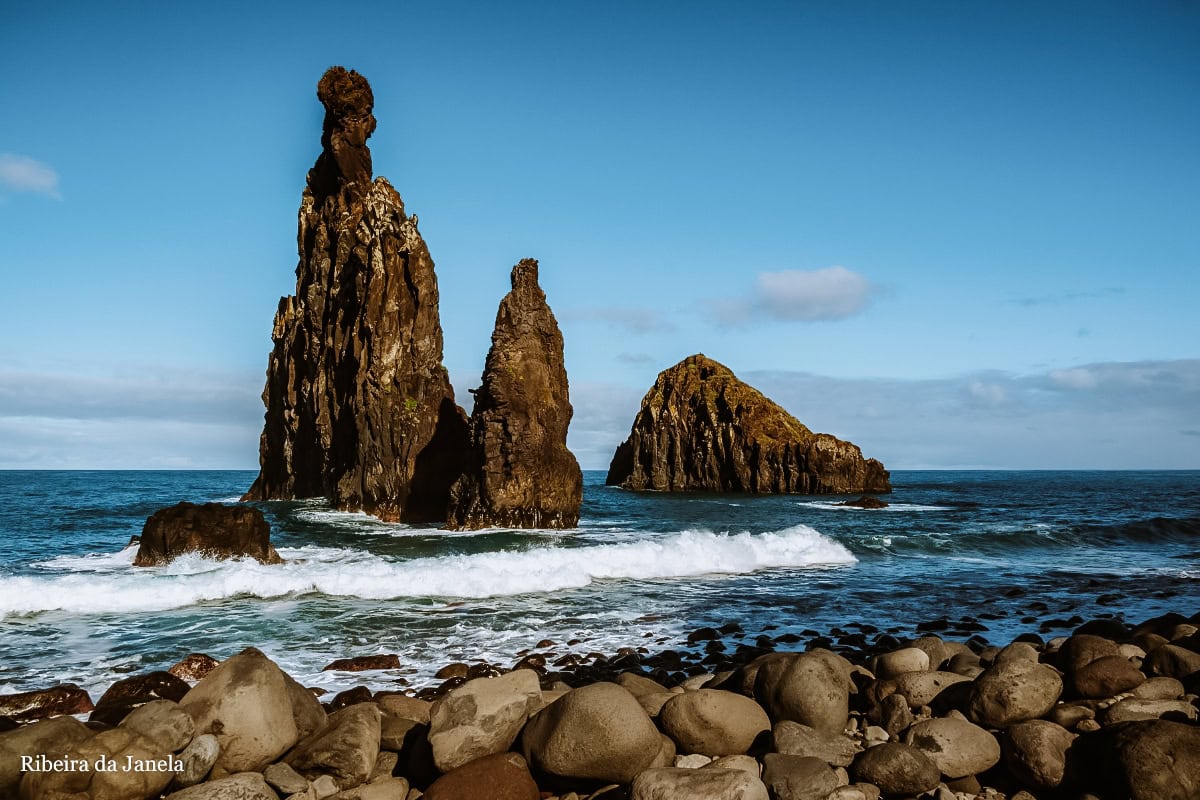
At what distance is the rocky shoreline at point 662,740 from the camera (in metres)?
5.75

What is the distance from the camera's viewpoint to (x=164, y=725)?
6117 mm

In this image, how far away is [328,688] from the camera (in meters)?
9.88

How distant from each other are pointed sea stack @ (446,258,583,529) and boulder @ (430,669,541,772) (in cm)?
2455

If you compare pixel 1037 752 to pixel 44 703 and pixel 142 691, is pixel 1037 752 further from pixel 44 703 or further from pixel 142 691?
pixel 44 703

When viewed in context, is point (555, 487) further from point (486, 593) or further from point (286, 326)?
point (286, 326)

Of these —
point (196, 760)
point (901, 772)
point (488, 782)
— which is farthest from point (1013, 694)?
point (196, 760)

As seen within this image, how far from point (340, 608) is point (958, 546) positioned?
76.2 feet

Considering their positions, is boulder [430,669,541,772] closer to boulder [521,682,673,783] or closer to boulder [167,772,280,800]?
boulder [521,682,673,783]

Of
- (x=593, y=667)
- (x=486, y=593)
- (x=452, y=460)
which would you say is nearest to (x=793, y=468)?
(x=452, y=460)

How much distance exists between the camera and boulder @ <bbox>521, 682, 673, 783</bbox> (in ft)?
20.2

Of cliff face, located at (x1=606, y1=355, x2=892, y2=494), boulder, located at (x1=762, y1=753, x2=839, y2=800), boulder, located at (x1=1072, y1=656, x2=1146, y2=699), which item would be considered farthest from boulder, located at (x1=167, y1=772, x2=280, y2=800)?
cliff face, located at (x1=606, y1=355, x2=892, y2=494)

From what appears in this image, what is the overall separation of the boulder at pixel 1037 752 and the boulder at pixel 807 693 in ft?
4.86

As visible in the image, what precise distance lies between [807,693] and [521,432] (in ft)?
81.4

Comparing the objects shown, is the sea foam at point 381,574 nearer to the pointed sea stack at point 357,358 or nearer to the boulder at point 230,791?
the boulder at point 230,791
